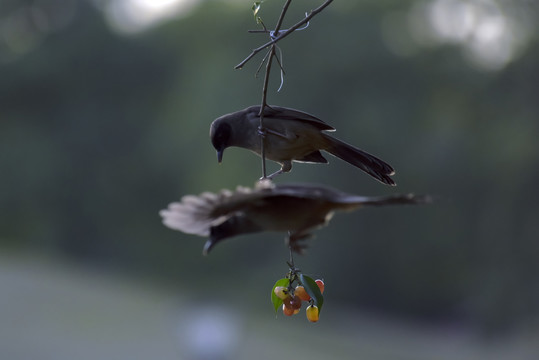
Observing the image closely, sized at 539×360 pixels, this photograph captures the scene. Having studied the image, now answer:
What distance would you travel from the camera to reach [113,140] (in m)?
12.8

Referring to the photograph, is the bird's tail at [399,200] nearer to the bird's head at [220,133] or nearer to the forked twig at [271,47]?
the forked twig at [271,47]

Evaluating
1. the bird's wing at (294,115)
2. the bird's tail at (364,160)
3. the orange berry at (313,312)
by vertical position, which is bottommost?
the orange berry at (313,312)

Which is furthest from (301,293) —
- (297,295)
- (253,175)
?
(253,175)

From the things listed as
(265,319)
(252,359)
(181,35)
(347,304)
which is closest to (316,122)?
(347,304)

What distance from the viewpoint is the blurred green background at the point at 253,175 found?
30.3 feet

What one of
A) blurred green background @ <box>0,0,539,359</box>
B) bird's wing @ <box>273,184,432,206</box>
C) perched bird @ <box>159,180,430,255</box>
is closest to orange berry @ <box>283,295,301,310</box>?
perched bird @ <box>159,180,430,255</box>

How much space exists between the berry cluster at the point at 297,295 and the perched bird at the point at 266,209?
0.24 meters

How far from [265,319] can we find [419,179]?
6.15 metres

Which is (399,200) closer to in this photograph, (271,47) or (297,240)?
(297,240)

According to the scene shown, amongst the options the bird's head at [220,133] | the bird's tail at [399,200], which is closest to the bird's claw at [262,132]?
the bird's head at [220,133]

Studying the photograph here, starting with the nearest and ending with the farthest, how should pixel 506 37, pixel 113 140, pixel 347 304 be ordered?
pixel 506 37, pixel 347 304, pixel 113 140

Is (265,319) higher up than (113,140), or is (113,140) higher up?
(113,140)

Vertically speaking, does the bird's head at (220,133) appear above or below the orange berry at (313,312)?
above

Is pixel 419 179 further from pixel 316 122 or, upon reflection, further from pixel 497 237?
pixel 316 122
